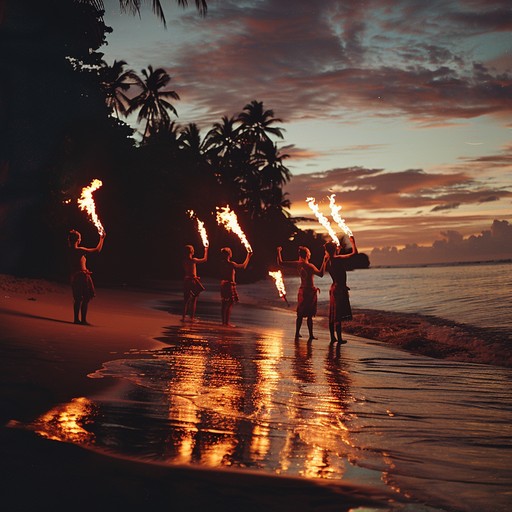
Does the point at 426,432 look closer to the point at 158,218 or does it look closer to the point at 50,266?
the point at 50,266

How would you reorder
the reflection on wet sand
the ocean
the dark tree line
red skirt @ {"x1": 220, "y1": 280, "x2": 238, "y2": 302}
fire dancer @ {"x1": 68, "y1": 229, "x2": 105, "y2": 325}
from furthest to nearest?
the dark tree line, red skirt @ {"x1": 220, "y1": 280, "x2": 238, "y2": 302}, fire dancer @ {"x1": 68, "y1": 229, "x2": 105, "y2": 325}, the reflection on wet sand, the ocean

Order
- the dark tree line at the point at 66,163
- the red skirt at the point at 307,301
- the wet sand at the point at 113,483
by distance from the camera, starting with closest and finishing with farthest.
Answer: the wet sand at the point at 113,483 < the red skirt at the point at 307,301 < the dark tree line at the point at 66,163

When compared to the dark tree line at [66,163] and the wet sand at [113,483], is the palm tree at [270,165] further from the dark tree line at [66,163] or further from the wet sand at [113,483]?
the wet sand at [113,483]

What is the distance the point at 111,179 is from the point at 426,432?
102ft

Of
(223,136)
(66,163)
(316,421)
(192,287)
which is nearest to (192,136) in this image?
(223,136)

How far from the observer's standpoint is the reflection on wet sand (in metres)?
4.94

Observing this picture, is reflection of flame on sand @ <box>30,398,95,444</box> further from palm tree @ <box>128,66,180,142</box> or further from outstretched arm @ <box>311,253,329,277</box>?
palm tree @ <box>128,66,180,142</box>

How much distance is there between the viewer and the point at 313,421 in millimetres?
6359

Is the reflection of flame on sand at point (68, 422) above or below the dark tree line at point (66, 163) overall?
below

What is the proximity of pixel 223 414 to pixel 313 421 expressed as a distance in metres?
0.80

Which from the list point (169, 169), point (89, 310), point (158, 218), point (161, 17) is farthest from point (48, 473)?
point (169, 169)

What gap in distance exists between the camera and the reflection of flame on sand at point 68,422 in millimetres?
5059

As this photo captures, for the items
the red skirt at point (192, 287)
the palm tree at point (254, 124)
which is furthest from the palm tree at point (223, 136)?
the red skirt at point (192, 287)

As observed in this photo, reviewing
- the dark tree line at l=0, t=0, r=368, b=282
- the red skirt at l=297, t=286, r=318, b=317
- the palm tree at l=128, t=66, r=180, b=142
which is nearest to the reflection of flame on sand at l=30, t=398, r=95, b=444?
the red skirt at l=297, t=286, r=318, b=317
